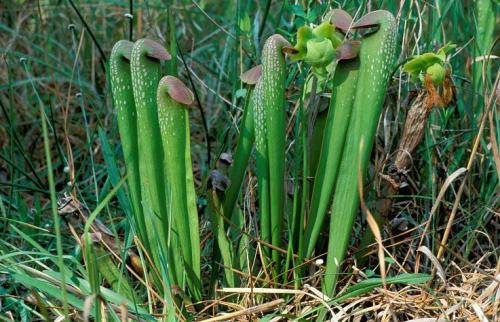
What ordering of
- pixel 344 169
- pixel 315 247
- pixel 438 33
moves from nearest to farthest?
pixel 344 169
pixel 315 247
pixel 438 33

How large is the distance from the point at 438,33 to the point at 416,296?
0.71 meters

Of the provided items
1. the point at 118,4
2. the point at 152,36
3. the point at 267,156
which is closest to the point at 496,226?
the point at 267,156

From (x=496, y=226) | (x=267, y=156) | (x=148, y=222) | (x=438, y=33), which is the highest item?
(x=438, y=33)

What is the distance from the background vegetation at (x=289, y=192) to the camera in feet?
4.01

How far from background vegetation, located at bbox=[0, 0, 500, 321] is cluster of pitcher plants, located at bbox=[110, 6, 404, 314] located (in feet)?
0.14

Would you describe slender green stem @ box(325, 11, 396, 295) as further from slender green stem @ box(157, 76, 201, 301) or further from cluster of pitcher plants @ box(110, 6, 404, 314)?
slender green stem @ box(157, 76, 201, 301)

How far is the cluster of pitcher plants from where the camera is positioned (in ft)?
3.87

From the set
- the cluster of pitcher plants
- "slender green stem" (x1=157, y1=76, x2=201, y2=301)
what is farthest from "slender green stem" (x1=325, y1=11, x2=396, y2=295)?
A: "slender green stem" (x1=157, y1=76, x2=201, y2=301)

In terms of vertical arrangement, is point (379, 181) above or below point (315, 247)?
above

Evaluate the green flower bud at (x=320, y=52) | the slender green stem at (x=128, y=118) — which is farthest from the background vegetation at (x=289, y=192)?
the green flower bud at (x=320, y=52)

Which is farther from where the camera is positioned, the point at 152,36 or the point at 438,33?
the point at 152,36

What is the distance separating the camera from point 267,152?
125cm

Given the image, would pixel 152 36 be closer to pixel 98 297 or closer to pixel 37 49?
pixel 37 49

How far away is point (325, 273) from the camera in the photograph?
127cm
